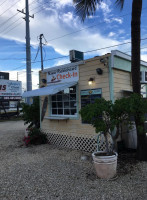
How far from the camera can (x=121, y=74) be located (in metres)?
5.69

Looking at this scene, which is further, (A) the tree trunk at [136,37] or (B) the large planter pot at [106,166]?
(A) the tree trunk at [136,37]

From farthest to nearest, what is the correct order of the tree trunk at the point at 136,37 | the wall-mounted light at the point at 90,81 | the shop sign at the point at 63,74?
the shop sign at the point at 63,74 → the wall-mounted light at the point at 90,81 → the tree trunk at the point at 136,37

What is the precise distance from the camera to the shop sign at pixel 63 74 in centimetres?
627

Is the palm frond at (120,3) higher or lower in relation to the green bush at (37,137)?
higher

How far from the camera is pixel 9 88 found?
67.2 feet

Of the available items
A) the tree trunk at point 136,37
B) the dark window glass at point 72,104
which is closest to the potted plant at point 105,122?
the tree trunk at point 136,37

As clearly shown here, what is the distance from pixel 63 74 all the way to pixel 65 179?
13.2 ft

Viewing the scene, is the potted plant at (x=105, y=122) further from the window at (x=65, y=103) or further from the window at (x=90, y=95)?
the window at (x=65, y=103)

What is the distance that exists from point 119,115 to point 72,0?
3.83 m

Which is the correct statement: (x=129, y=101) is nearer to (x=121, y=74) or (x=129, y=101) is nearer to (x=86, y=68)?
(x=121, y=74)

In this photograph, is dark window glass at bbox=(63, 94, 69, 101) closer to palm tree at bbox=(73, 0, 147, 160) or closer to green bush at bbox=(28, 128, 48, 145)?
green bush at bbox=(28, 128, 48, 145)

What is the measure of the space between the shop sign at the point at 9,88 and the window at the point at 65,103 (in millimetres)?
14592

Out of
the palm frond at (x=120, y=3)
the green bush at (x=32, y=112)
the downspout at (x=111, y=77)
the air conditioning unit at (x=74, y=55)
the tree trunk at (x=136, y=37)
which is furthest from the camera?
the green bush at (x=32, y=112)

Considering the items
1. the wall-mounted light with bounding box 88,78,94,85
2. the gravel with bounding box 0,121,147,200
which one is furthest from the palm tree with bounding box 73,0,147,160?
the wall-mounted light with bounding box 88,78,94,85
